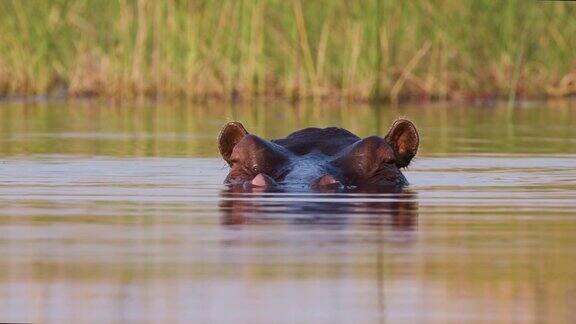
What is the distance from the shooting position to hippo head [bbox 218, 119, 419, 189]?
8.07 meters

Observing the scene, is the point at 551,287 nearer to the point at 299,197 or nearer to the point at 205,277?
the point at 205,277

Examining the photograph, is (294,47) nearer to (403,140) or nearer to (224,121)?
(224,121)

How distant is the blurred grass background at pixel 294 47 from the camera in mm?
19781

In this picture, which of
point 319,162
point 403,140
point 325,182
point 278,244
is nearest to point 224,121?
point 403,140

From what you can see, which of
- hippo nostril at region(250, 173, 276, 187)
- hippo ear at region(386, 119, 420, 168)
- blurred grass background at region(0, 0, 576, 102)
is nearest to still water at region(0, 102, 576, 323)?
hippo nostril at region(250, 173, 276, 187)

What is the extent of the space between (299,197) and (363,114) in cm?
1000

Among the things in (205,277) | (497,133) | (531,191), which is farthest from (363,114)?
(205,277)

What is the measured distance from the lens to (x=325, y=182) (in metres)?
7.91

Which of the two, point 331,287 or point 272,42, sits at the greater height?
point 272,42

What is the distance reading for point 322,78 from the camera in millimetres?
20219

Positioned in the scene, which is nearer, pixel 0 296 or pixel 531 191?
pixel 0 296

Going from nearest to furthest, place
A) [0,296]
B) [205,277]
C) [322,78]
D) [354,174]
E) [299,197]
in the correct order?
1. [0,296]
2. [205,277]
3. [299,197]
4. [354,174]
5. [322,78]

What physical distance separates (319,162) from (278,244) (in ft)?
8.50

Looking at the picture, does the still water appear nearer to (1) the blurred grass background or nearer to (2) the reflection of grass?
(2) the reflection of grass
